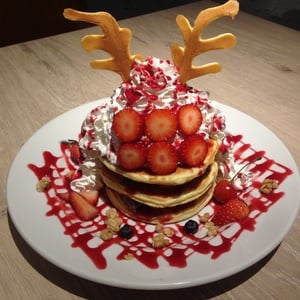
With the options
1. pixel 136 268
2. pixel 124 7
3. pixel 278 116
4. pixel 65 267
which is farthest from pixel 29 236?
pixel 124 7

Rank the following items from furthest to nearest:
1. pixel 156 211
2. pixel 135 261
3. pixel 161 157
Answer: pixel 156 211
pixel 161 157
pixel 135 261

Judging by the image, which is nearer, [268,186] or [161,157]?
[161,157]

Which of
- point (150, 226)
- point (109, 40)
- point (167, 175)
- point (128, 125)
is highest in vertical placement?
point (109, 40)

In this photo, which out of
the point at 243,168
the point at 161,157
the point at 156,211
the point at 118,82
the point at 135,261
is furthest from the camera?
the point at 118,82

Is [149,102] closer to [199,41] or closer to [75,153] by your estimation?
[199,41]

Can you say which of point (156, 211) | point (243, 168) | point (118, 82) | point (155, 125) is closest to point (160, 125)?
point (155, 125)

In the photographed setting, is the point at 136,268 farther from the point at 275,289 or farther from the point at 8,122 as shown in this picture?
the point at 8,122

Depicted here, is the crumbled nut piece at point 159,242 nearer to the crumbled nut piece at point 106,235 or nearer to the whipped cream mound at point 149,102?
the crumbled nut piece at point 106,235
